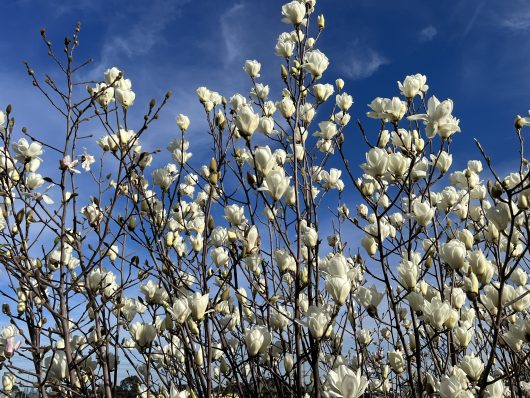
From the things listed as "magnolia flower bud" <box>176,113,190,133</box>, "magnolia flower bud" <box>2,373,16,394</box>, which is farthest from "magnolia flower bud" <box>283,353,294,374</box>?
"magnolia flower bud" <box>2,373,16,394</box>

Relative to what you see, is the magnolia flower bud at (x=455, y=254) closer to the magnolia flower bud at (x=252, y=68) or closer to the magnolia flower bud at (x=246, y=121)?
the magnolia flower bud at (x=246, y=121)

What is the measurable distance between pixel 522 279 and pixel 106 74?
237cm

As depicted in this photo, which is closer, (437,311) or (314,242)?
(437,311)

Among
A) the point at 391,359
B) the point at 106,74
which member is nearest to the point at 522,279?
the point at 391,359

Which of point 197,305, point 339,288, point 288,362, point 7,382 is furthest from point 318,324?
point 7,382

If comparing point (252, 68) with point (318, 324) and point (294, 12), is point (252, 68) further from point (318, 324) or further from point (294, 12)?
point (318, 324)

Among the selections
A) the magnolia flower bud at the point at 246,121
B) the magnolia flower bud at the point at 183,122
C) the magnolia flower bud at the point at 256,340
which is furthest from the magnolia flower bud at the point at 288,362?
the magnolia flower bud at the point at 183,122

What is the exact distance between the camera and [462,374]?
1.59m

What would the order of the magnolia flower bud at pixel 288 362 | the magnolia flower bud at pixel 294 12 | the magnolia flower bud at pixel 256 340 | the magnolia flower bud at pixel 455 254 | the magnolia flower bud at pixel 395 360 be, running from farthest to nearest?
the magnolia flower bud at pixel 294 12
the magnolia flower bud at pixel 395 360
the magnolia flower bud at pixel 288 362
the magnolia flower bud at pixel 455 254
the magnolia flower bud at pixel 256 340

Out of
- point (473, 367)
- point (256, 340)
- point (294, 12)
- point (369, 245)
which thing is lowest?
point (473, 367)

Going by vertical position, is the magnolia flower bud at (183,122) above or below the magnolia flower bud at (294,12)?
below

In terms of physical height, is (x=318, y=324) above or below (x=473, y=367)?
above

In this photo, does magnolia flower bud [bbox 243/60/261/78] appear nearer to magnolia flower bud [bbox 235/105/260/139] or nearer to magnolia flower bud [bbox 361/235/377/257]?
magnolia flower bud [bbox 235/105/260/139]

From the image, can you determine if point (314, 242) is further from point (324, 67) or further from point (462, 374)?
point (324, 67)
